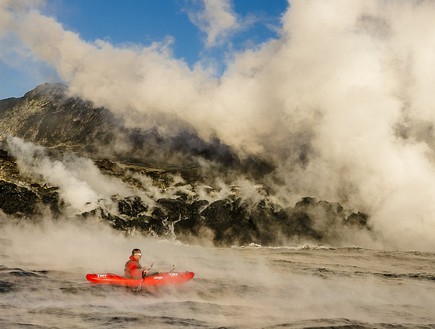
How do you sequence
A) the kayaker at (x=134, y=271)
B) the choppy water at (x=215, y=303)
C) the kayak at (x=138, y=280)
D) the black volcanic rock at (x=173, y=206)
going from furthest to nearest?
the black volcanic rock at (x=173, y=206) < the kayaker at (x=134, y=271) < the kayak at (x=138, y=280) < the choppy water at (x=215, y=303)

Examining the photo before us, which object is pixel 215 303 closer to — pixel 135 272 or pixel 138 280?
pixel 138 280

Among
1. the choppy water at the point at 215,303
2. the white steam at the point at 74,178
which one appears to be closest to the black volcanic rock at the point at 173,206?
the white steam at the point at 74,178

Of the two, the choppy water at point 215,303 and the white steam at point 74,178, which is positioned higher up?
the white steam at point 74,178

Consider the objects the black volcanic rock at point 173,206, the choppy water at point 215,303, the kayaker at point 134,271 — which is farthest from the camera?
the black volcanic rock at point 173,206

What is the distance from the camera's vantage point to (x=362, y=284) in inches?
1542

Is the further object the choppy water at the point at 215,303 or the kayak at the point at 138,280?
the kayak at the point at 138,280

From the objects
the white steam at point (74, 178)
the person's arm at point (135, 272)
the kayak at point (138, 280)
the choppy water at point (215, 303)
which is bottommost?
the choppy water at point (215, 303)

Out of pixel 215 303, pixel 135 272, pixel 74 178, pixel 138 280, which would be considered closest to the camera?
pixel 215 303

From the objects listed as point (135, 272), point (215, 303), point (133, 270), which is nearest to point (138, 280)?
point (135, 272)

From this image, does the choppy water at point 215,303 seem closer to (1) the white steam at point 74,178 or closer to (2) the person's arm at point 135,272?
(2) the person's arm at point 135,272

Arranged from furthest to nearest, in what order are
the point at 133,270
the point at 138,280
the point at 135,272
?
the point at 133,270
the point at 135,272
the point at 138,280

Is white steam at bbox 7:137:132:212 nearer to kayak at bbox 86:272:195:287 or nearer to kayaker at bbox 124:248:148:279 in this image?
kayak at bbox 86:272:195:287

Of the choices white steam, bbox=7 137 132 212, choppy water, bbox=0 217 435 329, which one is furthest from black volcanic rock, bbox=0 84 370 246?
choppy water, bbox=0 217 435 329

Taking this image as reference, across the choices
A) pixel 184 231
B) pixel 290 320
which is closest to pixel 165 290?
pixel 290 320
